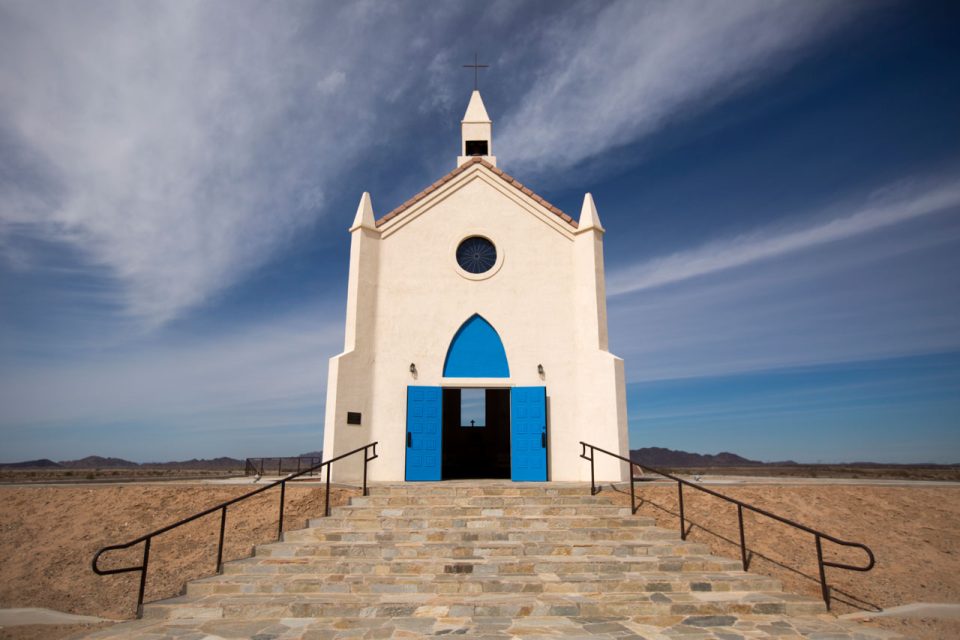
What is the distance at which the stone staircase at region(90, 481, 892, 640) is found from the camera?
257 inches

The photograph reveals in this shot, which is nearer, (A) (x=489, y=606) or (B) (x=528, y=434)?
(A) (x=489, y=606)

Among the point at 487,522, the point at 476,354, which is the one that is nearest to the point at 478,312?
the point at 476,354

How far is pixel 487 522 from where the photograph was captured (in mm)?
9531

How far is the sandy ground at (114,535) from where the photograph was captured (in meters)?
9.75

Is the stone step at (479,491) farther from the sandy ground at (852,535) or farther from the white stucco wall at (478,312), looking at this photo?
the white stucco wall at (478,312)

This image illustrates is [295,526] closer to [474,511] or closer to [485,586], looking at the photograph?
[474,511]

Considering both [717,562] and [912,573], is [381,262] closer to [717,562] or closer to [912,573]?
[717,562]

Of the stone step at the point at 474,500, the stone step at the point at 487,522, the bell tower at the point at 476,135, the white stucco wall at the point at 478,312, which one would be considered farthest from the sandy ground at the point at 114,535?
the bell tower at the point at 476,135

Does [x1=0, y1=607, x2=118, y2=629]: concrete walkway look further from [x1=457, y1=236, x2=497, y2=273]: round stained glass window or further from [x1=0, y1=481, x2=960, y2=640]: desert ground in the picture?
[x1=457, y1=236, x2=497, y2=273]: round stained glass window

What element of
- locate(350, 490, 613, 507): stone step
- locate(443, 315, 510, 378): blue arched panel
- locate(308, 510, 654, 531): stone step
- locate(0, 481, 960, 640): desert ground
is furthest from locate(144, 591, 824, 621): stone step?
locate(443, 315, 510, 378): blue arched panel

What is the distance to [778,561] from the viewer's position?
29.4 ft

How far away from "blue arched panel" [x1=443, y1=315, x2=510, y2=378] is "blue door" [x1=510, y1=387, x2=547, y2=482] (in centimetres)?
78

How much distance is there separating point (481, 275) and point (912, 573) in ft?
35.2

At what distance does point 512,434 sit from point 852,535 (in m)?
7.24
